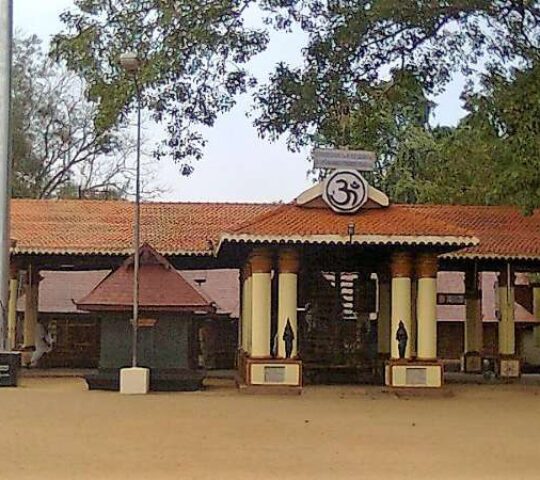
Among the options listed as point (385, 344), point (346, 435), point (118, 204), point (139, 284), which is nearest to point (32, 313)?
point (118, 204)

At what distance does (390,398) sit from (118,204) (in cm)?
1154

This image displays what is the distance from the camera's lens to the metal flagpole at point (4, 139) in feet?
65.1

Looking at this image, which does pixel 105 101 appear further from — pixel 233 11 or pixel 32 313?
pixel 32 313

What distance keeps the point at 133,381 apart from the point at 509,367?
918 cm

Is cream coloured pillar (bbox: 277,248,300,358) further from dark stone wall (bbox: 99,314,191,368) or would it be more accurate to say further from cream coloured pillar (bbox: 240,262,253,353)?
dark stone wall (bbox: 99,314,191,368)

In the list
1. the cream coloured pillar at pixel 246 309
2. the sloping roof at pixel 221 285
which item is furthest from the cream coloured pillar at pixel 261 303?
the sloping roof at pixel 221 285

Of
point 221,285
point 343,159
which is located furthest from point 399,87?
point 221,285

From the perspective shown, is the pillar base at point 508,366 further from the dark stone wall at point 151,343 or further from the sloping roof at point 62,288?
the sloping roof at point 62,288

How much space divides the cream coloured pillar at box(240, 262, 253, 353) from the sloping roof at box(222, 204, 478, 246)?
5.15 ft

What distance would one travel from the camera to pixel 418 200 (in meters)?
38.9

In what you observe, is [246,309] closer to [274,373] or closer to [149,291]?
[149,291]

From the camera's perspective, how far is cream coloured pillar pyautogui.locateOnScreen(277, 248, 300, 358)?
19.3 m

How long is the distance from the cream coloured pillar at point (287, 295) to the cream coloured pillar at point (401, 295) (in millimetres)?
1805

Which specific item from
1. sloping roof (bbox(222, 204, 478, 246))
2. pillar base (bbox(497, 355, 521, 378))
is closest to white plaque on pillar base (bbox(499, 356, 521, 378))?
pillar base (bbox(497, 355, 521, 378))
